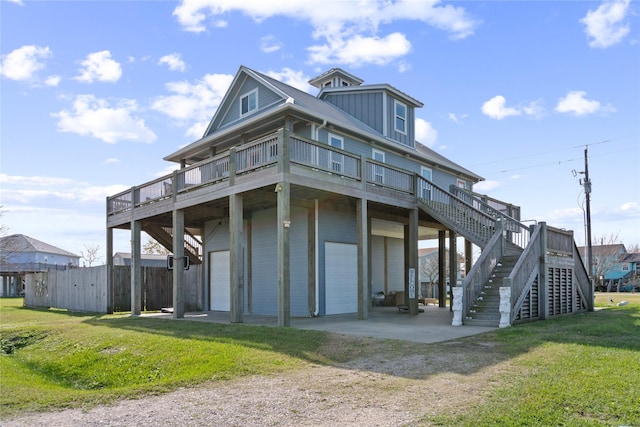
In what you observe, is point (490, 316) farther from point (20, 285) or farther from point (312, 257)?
point (20, 285)

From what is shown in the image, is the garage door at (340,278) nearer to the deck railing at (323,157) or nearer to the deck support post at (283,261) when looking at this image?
the deck railing at (323,157)

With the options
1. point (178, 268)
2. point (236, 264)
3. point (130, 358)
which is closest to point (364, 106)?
point (178, 268)

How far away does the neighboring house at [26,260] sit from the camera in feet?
142

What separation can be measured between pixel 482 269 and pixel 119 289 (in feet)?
49.5

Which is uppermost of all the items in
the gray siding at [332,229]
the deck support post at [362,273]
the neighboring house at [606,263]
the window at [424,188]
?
the window at [424,188]

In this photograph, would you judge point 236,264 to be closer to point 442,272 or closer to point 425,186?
point 425,186

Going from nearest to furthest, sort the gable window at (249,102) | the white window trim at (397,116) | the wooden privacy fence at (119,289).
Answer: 1. the gable window at (249,102)
2. the white window trim at (397,116)
3. the wooden privacy fence at (119,289)

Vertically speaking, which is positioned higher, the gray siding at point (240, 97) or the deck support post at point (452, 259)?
the gray siding at point (240, 97)

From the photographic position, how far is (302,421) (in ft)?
16.6

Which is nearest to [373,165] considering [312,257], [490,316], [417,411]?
[312,257]

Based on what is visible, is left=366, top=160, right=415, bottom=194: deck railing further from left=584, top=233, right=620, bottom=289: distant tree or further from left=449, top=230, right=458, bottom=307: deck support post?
left=584, top=233, right=620, bottom=289: distant tree

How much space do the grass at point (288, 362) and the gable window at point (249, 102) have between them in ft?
30.4

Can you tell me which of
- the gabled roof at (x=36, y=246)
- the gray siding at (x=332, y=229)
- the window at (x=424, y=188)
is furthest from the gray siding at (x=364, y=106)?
the gabled roof at (x=36, y=246)

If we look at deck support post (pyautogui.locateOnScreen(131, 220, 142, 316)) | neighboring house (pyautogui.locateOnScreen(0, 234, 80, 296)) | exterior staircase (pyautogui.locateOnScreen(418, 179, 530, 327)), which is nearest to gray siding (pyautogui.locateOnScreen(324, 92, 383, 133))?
exterior staircase (pyautogui.locateOnScreen(418, 179, 530, 327))
